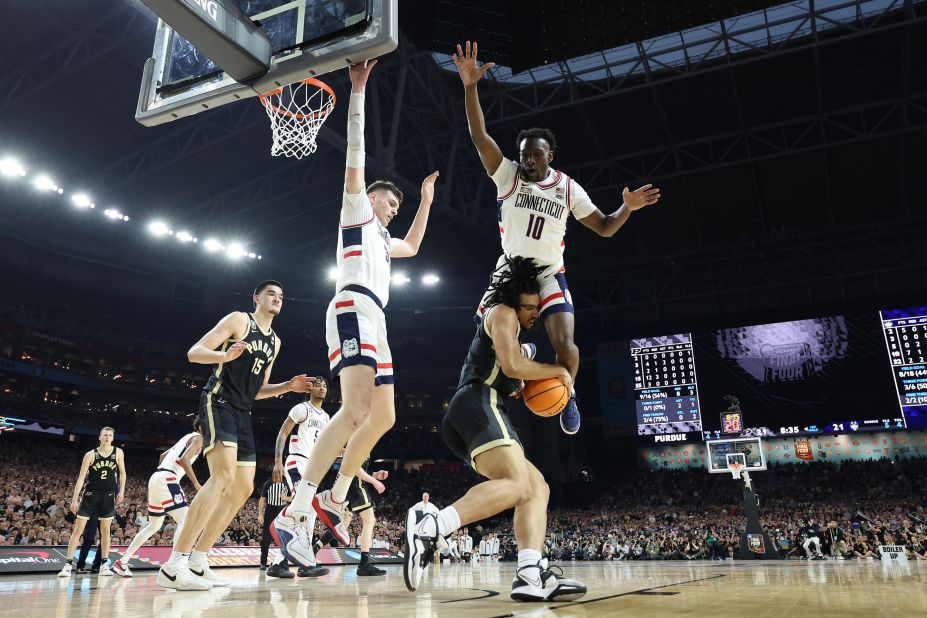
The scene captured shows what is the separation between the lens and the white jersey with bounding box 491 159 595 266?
4.53 meters

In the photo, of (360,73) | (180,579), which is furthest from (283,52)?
(180,579)

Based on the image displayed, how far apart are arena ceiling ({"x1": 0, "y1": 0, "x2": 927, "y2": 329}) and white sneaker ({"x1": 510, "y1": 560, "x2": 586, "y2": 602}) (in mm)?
11605

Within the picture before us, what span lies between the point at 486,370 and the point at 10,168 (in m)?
20.0

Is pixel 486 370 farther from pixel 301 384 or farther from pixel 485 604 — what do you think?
pixel 301 384

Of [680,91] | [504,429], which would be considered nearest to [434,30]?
[680,91]

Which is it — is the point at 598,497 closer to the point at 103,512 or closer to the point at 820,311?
the point at 820,311

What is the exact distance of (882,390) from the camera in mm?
20328

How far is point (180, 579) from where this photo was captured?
13.7ft

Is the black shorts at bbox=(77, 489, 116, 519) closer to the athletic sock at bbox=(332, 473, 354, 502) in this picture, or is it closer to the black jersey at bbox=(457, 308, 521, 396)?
the athletic sock at bbox=(332, 473, 354, 502)

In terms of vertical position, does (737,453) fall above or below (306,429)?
above

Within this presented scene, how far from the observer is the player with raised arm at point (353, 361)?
12.5 feet

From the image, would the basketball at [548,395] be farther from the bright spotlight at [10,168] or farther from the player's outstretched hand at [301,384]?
the bright spotlight at [10,168]

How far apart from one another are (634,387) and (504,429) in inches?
836

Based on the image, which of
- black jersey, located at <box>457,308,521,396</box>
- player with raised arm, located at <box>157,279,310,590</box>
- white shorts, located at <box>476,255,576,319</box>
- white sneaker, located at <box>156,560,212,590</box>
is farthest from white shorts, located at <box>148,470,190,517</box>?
black jersey, located at <box>457,308,521,396</box>
